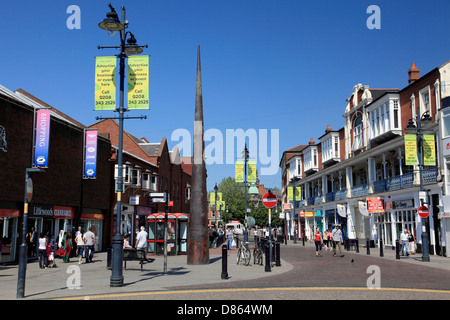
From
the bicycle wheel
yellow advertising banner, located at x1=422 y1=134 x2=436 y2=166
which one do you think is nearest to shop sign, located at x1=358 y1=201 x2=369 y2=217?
yellow advertising banner, located at x1=422 y1=134 x2=436 y2=166

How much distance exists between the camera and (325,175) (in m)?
52.0

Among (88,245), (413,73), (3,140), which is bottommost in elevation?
(88,245)

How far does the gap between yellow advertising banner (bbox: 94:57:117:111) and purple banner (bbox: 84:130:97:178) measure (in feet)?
48.4

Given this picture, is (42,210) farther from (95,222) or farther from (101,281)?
(101,281)

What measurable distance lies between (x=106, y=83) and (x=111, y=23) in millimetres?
1884

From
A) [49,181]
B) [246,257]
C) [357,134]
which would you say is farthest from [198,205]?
[357,134]

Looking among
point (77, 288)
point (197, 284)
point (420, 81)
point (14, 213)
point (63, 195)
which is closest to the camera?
point (77, 288)

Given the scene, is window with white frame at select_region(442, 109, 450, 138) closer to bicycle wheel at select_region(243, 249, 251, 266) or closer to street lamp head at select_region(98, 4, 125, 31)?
bicycle wheel at select_region(243, 249, 251, 266)

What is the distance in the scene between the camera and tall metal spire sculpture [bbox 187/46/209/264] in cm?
1977

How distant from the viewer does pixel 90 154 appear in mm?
27484

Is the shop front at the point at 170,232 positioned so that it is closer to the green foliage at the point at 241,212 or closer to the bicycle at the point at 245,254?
the bicycle at the point at 245,254

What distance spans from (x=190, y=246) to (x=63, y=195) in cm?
995
